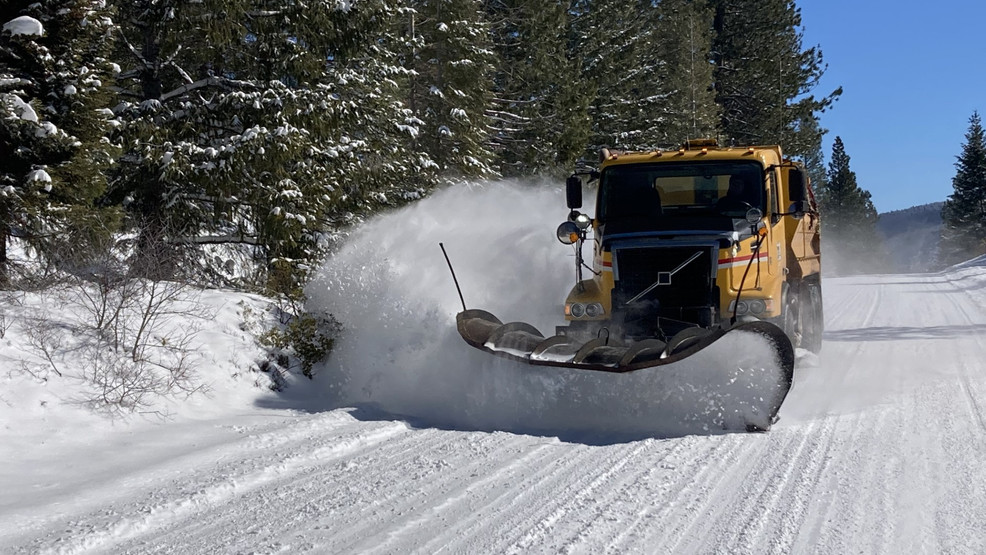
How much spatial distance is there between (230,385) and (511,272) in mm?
3730

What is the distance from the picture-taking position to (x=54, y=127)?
8477mm

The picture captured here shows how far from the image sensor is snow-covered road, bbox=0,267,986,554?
407 cm

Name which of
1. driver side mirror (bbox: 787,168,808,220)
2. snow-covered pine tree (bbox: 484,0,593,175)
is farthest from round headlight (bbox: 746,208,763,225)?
snow-covered pine tree (bbox: 484,0,593,175)

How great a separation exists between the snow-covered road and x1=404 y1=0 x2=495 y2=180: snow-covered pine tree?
A: 13507mm

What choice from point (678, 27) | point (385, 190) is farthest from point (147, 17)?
point (678, 27)

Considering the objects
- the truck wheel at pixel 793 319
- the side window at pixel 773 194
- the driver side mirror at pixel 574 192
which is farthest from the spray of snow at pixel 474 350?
the side window at pixel 773 194

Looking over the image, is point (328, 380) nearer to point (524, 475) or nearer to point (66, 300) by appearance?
point (66, 300)

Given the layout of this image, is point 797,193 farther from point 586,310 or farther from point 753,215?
point 586,310

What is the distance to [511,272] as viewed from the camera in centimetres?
1027

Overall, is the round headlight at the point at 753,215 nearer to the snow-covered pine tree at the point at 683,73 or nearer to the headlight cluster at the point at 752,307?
the headlight cluster at the point at 752,307

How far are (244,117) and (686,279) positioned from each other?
7334 mm

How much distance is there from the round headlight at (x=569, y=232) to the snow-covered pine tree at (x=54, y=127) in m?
5.00

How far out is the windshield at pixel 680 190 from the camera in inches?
328

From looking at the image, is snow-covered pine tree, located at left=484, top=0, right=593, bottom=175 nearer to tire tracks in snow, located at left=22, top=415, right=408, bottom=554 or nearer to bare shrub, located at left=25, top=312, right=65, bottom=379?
bare shrub, located at left=25, top=312, right=65, bottom=379
